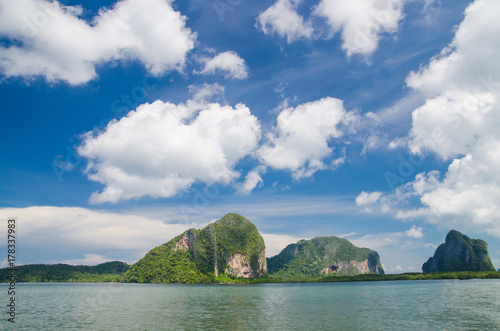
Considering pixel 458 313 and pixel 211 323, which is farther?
pixel 458 313

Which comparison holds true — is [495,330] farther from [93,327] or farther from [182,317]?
[93,327]

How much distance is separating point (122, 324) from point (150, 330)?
5916 millimetres

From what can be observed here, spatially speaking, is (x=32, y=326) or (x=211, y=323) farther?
(x=211, y=323)

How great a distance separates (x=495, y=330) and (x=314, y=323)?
18.3 meters

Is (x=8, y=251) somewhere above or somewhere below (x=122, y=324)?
above

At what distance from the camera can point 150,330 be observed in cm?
3023

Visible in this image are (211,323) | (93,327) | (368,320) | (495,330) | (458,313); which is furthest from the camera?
(458,313)

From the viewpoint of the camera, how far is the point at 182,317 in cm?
3959

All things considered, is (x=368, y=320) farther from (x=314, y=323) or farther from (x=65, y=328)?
(x=65, y=328)

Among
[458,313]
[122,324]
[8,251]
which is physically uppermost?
[8,251]

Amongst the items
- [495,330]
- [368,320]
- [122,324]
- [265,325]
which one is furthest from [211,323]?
[495,330]

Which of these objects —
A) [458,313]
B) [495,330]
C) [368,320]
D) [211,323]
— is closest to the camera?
[495,330]

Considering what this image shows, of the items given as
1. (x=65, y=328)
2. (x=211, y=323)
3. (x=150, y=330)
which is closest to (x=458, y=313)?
(x=211, y=323)

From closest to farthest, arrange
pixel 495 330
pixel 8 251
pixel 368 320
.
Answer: pixel 8 251
pixel 495 330
pixel 368 320
